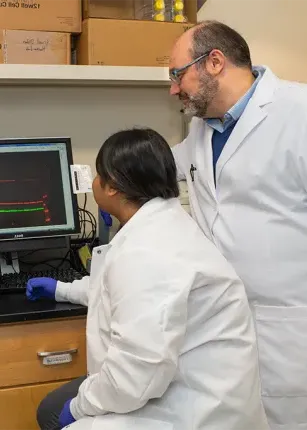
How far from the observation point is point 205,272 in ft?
4.00

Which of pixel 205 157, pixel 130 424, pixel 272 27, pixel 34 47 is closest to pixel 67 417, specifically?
pixel 130 424

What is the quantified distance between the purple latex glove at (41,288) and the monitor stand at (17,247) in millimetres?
257

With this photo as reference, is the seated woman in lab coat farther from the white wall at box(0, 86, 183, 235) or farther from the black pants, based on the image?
the white wall at box(0, 86, 183, 235)

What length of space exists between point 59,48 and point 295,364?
4.40ft

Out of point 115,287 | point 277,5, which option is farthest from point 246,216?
point 277,5

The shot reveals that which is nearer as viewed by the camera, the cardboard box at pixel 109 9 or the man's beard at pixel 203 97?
the man's beard at pixel 203 97

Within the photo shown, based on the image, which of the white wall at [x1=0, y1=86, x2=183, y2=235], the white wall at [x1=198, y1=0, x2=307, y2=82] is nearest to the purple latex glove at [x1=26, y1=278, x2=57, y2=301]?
the white wall at [x1=0, y1=86, x2=183, y2=235]

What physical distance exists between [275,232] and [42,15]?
3.69 feet

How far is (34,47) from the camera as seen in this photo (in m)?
1.96

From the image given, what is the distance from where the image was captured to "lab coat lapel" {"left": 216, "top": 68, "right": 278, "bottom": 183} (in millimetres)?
1606

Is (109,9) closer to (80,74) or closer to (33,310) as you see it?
(80,74)

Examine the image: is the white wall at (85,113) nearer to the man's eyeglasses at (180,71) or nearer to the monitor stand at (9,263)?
the monitor stand at (9,263)

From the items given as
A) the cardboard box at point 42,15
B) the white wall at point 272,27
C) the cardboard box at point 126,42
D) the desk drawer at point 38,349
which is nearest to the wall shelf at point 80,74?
the cardboard box at point 126,42

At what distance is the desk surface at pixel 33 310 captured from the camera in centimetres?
162
